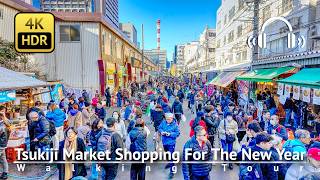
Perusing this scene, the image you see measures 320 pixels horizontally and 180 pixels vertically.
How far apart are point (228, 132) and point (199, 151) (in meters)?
3.15

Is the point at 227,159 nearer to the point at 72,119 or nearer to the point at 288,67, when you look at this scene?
the point at 72,119

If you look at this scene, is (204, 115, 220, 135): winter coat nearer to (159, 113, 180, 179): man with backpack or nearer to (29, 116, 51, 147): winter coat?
(159, 113, 180, 179): man with backpack

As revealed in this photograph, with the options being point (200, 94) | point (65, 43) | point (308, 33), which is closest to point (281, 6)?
point (308, 33)

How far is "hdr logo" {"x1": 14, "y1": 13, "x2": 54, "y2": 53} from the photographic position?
215 inches

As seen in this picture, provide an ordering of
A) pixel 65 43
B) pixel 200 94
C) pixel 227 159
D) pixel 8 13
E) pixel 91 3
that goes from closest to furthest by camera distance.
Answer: pixel 227 159
pixel 200 94
pixel 8 13
pixel 65 43
pixel 91 3

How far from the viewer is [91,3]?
133m

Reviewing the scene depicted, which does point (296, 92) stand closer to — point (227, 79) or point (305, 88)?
point (305, 88)

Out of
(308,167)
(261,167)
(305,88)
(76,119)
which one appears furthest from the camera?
(305,88)

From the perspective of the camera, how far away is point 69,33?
82.8ft

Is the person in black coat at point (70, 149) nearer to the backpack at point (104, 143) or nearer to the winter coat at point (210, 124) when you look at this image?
the backpack at point (104, 143)

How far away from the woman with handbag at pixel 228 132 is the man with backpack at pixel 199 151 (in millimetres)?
2930

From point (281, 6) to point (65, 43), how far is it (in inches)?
745

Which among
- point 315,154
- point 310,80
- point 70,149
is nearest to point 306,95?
point 310,80

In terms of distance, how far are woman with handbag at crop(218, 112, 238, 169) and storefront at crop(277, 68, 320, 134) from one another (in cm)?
291
